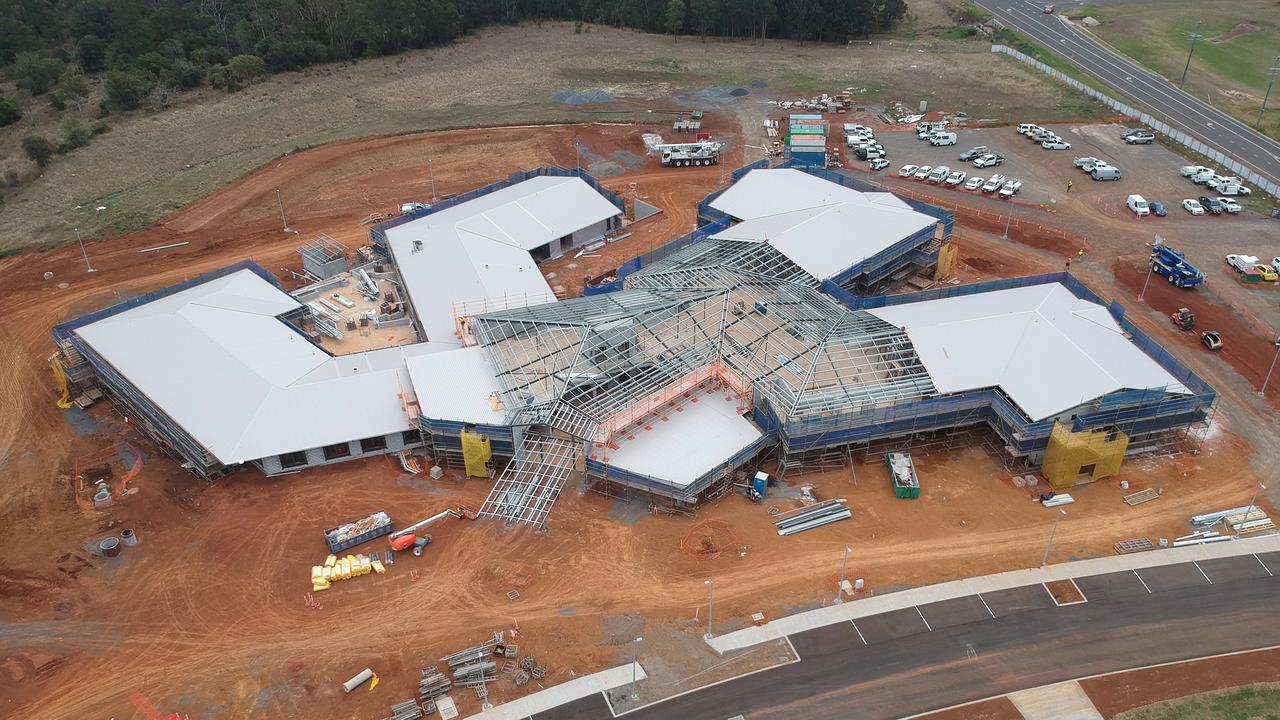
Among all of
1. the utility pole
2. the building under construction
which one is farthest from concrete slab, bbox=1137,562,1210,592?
the utility pole

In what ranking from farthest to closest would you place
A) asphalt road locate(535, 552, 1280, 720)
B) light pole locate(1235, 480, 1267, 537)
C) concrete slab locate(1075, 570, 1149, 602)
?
1. light pole locate(1235, 480, 1267, 537)
2. concrete slab locate(1075, 570, 1149, 602)
3. asphalt road locate(535, 552, 1280, 720)

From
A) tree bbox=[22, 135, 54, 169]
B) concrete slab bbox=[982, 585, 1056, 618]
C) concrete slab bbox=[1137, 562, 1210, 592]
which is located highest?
tree bbox=[22, 135, 54, 169]

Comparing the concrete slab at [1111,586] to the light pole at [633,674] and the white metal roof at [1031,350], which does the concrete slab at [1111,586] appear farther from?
the light pole at [633,674]

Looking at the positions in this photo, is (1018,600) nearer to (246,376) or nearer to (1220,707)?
(1220,707)

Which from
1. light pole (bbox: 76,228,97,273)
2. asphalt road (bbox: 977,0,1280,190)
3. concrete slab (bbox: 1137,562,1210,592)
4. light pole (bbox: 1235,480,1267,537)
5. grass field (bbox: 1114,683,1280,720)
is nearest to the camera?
grass field (bbox: 1114,683,1280,720)

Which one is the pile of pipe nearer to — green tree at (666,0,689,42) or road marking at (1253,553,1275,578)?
road marking at (1253,553,1275,578)

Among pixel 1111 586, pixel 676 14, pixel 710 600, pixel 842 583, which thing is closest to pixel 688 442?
pixel 710 600

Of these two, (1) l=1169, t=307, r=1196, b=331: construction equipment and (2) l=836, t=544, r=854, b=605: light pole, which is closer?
(2) l=836, t=544, r=854, b=605: light pole
